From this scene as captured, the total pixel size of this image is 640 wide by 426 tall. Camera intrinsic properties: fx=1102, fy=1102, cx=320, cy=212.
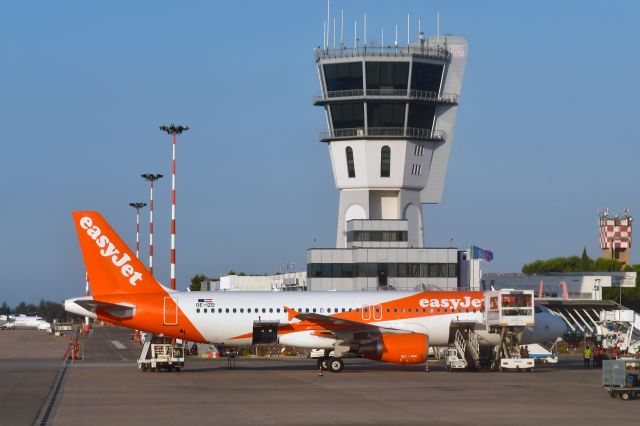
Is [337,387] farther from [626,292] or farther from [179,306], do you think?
[626,292]

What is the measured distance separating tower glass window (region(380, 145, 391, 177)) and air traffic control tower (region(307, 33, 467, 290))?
10cm

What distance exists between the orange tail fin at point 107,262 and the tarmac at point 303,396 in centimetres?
391

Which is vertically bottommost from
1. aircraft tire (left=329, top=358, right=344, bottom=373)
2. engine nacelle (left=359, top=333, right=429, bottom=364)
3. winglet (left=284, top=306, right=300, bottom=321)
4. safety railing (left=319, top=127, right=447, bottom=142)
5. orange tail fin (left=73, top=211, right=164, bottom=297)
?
aircraft tire (left=329, top=358, right=344, bottom=373)

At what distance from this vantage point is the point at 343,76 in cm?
10388

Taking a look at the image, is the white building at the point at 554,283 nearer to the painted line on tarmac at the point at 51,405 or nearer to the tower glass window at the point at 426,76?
the tower glass window at the point at 426,76

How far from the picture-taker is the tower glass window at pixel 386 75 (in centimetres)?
10250

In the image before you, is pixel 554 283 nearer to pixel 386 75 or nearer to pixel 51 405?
pixel 386 75

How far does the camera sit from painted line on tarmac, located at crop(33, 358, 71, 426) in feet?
97.8

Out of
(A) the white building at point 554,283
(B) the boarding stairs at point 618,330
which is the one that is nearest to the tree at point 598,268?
(A) the white building at point 554,283

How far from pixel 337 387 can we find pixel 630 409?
1234cm

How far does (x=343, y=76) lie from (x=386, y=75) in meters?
4.19

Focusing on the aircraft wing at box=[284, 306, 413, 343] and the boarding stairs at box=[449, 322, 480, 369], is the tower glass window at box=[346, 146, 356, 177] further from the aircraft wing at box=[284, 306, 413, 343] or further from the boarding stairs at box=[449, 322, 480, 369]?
the aircraft wing at box=[284, 306, 413, 343]

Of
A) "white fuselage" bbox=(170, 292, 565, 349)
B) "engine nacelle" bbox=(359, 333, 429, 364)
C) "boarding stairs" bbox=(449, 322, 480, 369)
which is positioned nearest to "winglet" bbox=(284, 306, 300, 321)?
"white fuselage" bbox=(170, 292, 565, 349)

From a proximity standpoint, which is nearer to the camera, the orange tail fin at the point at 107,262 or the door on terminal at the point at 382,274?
the orange tail fin at the point at 107,262
